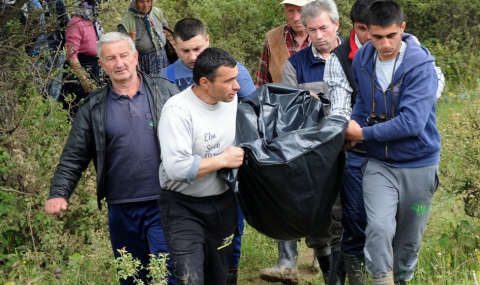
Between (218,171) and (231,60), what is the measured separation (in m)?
0.68

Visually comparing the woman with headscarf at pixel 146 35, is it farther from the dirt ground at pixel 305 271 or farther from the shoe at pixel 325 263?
the shoe at pixel 325 263

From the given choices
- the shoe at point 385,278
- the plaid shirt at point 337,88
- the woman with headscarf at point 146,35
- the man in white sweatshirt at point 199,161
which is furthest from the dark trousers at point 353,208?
the woman with headscarf at point 146,35

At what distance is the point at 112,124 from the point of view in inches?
197

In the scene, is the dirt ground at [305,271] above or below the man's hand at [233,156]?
below

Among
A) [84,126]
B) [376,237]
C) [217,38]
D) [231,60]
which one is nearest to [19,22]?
[84,126]

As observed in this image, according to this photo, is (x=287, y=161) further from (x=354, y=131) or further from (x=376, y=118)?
(x=376, y=118)

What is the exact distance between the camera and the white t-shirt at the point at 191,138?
14.4 feet

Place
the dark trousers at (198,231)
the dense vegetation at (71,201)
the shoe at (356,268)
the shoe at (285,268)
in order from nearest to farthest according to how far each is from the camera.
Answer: the dark trousers at (198,231) → the shoe at (356,268) → the dense vegetation at (71,201) → the shoe at (285,268)

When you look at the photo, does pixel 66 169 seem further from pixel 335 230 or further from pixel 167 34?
pixel 167 34

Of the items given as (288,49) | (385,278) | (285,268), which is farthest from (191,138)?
(288,49)

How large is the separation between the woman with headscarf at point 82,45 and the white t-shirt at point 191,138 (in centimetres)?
274

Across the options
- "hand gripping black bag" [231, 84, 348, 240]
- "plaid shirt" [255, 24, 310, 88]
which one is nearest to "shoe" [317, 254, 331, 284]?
"hand gripping black bag" [231, 84, 348, 240]

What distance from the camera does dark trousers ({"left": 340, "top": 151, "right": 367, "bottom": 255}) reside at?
525 centimetres

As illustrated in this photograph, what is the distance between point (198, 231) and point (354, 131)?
3.77 ft
